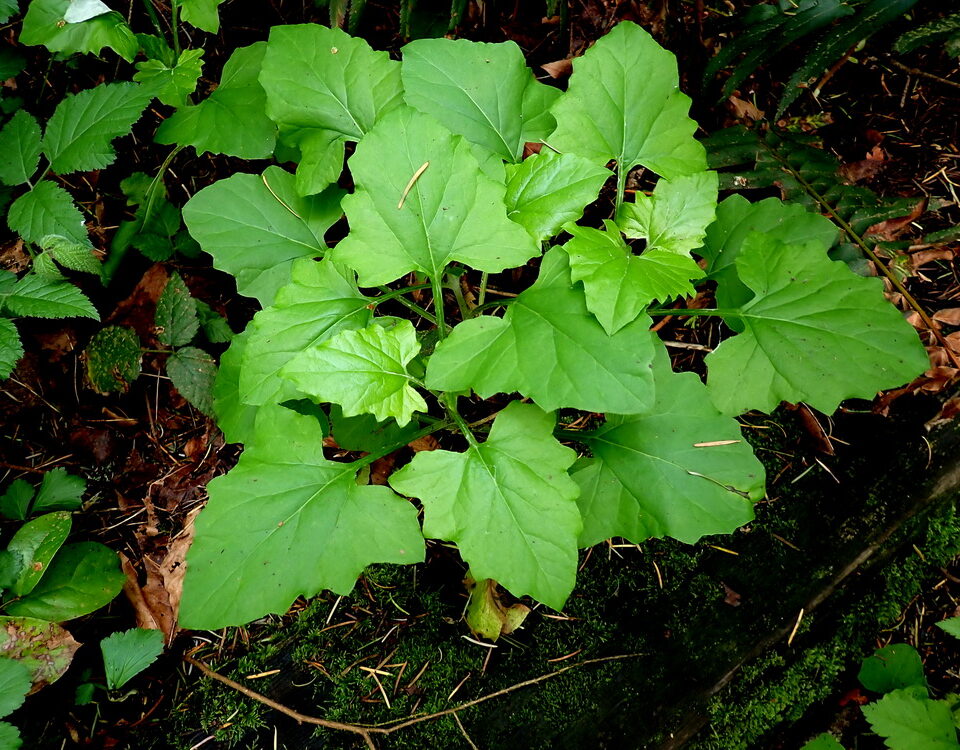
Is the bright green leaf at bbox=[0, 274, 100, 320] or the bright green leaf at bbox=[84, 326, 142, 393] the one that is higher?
the bright green leaf at bbox=[0, 274, 100, 320]

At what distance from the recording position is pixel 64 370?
248cm

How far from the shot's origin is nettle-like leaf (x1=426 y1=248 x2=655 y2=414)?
1528 millimetres

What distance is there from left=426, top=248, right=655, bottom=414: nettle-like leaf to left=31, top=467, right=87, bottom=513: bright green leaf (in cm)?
152

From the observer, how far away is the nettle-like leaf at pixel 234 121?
2051 mm

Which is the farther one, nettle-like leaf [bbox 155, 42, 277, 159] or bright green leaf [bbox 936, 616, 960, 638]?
bright green leaf [bbox 936, 616, 960, 638]

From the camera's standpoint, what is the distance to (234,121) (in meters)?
2.06

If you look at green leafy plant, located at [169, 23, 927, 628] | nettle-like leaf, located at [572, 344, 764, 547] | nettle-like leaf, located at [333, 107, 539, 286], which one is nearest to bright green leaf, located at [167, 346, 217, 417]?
green leafy plant, located at [169, 23, 927, 628]

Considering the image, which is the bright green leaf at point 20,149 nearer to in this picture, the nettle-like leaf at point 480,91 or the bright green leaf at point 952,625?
the nettle-like leaf at point 480,91

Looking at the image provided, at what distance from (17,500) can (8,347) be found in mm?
601

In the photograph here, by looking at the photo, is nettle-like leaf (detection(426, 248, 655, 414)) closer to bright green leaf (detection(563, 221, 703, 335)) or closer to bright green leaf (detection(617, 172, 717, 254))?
bright green leaf (detection(563, 221, 703, 335))

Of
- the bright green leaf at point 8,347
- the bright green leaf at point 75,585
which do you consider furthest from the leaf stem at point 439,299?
the bright green leaf at point 75,585

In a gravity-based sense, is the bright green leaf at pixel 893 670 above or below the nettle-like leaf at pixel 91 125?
below

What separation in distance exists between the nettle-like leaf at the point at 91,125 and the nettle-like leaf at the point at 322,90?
20.4 inches

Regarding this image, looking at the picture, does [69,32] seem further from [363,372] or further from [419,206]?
[363,372]
